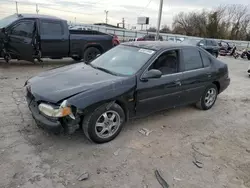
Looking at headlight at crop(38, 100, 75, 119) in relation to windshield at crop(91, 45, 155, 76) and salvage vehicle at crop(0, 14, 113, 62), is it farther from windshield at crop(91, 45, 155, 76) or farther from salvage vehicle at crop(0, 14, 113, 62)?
salvage vehicle at crop(0, 14, 113, 62)

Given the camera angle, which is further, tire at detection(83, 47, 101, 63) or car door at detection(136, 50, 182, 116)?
tire at detection(83, 47, 101, 63)

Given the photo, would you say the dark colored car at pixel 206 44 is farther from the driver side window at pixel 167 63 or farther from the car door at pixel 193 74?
the driver side window at pixel 167 63

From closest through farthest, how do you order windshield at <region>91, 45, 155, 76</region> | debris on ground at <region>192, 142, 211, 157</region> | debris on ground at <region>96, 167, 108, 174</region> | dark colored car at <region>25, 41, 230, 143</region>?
debris on ground at <region>96, 167, 108, 174</region> → dark colored car at <region>25, 41, 230, 143</region> → debris on ground at <region>192, 142, 211, 157</region> → windshield at <region>91, 45, 155, 76</region>

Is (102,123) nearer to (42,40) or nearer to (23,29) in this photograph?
(42,40)

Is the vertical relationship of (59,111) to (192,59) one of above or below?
below

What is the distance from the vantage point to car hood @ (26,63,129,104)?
10.4 ft

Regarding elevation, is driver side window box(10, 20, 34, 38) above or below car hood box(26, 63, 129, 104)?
above

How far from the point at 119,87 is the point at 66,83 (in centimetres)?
81

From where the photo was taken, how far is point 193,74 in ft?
15.0

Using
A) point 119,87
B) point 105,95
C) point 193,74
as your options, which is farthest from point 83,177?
point 193,74

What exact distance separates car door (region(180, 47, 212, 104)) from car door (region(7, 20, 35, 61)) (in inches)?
231

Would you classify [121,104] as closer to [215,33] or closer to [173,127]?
[173,127]

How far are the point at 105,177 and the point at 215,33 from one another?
145ft

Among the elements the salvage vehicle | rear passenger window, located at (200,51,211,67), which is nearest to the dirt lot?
rear passenger window, located at (200,51,211,67)
